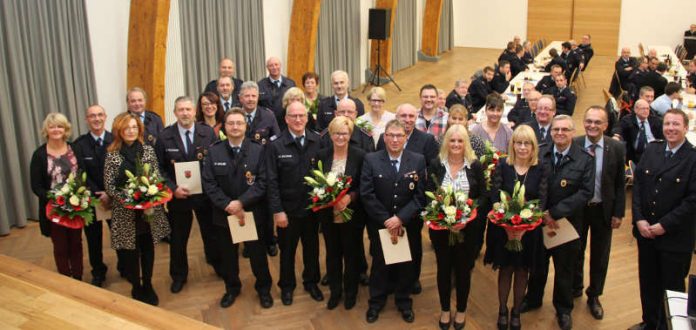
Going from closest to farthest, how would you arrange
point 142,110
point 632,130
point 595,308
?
point 595,308, point 142,110, point 632,130

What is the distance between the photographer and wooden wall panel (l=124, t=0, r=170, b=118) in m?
8.15

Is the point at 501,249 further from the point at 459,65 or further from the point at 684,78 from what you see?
the point at 459,65

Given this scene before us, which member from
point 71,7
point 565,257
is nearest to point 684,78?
point 565,257

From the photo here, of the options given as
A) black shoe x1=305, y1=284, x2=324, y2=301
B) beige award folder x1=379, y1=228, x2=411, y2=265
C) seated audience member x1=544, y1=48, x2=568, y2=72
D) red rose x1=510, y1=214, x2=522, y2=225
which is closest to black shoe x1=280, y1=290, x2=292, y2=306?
black shoe x1=305, y1=284, x2=324, y2=301

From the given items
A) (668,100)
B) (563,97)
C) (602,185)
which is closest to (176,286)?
(602,185)

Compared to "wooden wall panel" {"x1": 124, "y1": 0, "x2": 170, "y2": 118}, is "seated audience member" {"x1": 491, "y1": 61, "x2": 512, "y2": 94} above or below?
below

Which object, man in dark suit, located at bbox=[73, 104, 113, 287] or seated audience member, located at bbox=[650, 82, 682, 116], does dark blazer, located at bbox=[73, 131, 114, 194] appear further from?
seated audience member, located at bbox=[650, 82, 682, 116]

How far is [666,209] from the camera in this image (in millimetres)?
4527

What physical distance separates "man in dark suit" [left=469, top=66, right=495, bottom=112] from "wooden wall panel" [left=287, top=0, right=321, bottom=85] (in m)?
3.28

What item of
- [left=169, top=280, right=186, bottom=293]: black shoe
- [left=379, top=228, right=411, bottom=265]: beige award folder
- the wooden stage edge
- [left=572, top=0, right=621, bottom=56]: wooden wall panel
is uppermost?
[left=572, top=0, right=621, bottom=56]: wooden wall panel

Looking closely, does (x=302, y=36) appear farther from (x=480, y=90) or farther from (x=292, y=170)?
(x=292, y=170)

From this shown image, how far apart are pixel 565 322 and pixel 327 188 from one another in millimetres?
2103

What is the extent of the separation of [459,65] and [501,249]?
536 inches

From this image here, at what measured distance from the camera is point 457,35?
21.1m
